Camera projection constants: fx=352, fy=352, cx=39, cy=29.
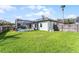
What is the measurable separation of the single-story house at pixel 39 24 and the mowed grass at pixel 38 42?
8 centimetres

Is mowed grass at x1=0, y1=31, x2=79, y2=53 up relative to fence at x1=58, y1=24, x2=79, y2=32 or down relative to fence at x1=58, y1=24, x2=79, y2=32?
down

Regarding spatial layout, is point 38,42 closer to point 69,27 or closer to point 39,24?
point 39,24

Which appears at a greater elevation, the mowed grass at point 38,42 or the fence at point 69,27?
the fence at point 69,27

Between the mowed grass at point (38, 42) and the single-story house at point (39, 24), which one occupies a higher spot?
the single-story house at point (39, 24)

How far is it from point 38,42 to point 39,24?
0.24 metres

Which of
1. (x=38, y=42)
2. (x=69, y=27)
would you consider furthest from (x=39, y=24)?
(x=69, y=27)

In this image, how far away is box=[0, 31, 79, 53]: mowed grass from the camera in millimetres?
4578

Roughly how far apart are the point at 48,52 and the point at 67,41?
0.29 meters

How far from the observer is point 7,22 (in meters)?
4.61

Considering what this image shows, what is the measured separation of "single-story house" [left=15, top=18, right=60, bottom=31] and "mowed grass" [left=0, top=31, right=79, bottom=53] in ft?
0.27

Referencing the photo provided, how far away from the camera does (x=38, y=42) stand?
4598mm

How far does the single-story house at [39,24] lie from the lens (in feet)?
15.1
